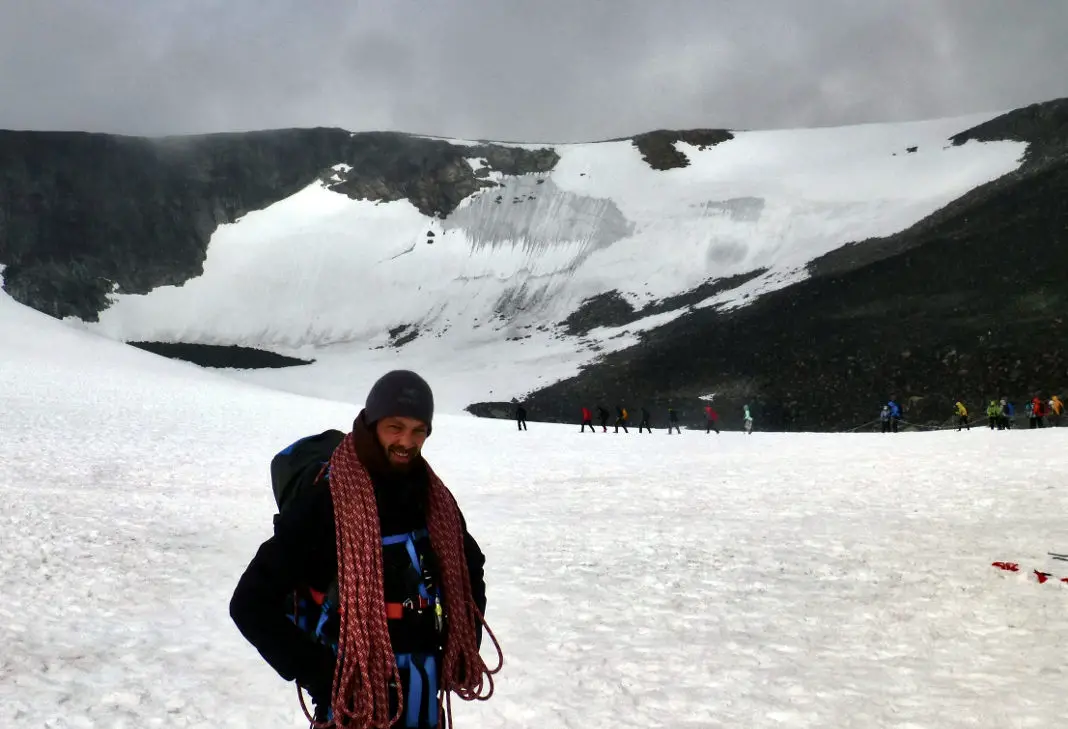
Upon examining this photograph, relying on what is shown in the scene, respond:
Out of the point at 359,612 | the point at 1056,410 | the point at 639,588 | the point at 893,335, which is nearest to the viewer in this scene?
the point at 359,612

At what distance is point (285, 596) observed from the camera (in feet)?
9.62

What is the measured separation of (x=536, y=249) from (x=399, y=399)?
87.4 metres

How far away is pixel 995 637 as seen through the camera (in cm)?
760

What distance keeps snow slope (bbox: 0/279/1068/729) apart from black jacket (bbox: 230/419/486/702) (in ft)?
10.9

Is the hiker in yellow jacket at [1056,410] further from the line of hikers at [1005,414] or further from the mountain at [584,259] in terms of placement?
the mountain at [584,259]

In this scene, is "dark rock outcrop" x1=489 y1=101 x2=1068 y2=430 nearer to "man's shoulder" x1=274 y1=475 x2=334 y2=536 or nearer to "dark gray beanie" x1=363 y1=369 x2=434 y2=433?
"dark gray beanie" x1=363 y1=369 x2=434 y2=433

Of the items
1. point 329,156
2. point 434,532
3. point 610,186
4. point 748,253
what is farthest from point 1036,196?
point 329,156

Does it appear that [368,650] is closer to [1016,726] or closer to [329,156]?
[1016,726]

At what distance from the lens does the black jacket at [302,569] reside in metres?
2.79

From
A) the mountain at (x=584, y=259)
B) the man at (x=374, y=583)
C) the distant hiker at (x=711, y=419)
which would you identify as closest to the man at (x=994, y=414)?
the distant hiker at (x=711, y=419)

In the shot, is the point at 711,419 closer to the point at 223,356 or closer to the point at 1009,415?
the point at 1009,415

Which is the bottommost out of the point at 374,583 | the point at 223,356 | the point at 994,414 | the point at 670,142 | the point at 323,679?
the point at 323,679

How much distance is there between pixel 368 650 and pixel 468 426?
29.2 metres

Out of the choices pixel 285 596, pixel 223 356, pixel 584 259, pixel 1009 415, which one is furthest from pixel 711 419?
pixel 223 356
